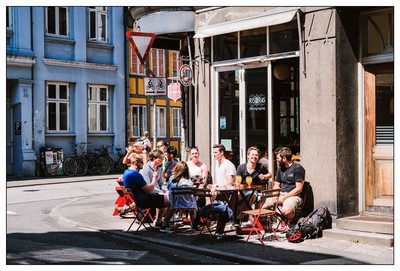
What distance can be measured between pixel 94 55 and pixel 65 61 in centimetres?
176

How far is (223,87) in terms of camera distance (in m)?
12.4

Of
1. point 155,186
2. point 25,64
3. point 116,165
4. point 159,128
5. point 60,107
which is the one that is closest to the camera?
point 155,186

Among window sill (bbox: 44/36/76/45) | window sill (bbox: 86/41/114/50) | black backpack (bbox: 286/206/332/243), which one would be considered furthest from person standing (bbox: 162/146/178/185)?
window sill (bbox: 86/41/114/50)

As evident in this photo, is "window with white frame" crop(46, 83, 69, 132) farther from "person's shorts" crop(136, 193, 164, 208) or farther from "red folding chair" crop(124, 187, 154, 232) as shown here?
"person's shorts" crop(136, 193, 164, 208)

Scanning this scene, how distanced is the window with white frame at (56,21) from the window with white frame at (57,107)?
81.9 inches

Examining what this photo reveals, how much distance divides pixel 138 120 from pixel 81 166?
622cm

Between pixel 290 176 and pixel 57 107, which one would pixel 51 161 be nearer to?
pixel 57 107

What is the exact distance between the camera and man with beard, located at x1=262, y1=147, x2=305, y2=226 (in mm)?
9734

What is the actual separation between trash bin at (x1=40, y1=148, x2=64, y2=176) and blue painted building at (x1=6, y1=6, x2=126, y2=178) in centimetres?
27

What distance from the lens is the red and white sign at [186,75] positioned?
41.9 ft

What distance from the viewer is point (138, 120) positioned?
29.9m

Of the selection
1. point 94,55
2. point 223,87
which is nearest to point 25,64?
point 94,55

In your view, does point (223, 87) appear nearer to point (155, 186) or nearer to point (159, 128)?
point (155, 186)

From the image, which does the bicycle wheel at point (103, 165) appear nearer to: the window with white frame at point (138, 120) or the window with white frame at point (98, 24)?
the window with white frame at point (138, 120)
